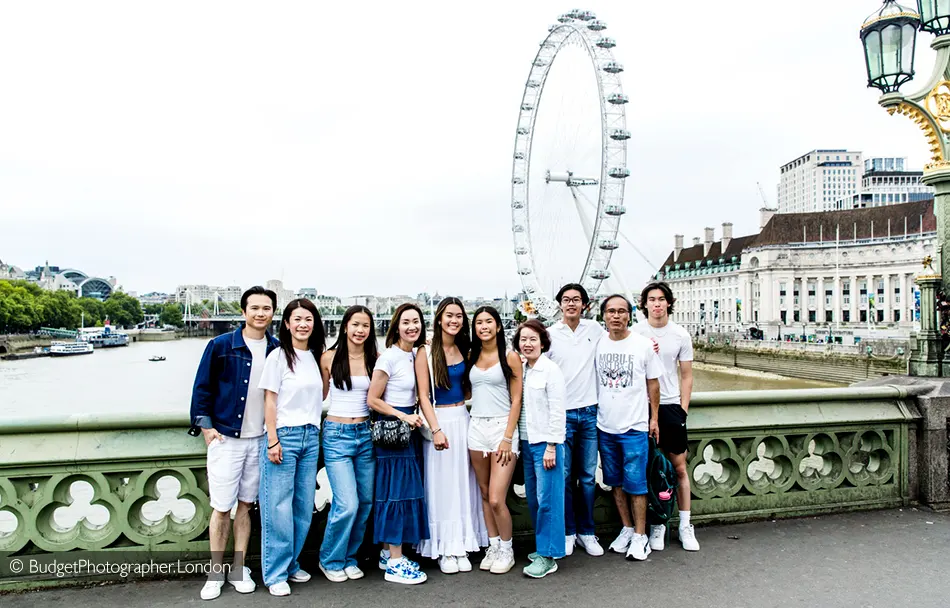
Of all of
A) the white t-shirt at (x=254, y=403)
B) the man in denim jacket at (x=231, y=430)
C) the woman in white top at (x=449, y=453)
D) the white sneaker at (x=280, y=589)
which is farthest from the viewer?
the woman in white top at (x=449, y=453)

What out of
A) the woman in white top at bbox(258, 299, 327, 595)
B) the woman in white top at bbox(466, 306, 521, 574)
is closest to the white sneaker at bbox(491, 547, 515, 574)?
the woman in white top at bbox(466, 306, 521, 574)

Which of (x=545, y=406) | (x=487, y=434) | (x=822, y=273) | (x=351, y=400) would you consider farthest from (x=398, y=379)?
(x=822, y=273)

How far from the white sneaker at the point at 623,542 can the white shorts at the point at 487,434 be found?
92 cm

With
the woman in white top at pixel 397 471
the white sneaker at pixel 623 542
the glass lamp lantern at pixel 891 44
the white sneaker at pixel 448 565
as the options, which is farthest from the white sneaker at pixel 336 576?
the glass lamp lantern at pixel 891 44

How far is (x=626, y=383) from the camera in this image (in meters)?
4.36

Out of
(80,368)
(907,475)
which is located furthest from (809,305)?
(907,475)

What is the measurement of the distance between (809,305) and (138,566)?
9847cm

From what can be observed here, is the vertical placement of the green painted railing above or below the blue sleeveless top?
below

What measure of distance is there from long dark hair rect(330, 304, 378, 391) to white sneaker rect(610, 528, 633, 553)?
72.6 inches

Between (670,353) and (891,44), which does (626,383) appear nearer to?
(670,353)

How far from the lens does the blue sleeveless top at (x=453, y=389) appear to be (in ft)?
13.7

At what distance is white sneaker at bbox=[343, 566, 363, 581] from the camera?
3896mm

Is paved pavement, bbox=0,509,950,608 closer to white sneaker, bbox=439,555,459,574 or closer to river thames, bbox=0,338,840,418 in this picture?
white sneaker, bbox=439,555,459,574

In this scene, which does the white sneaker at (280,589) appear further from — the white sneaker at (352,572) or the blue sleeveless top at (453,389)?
the blue sleeveless top at (453,389)
